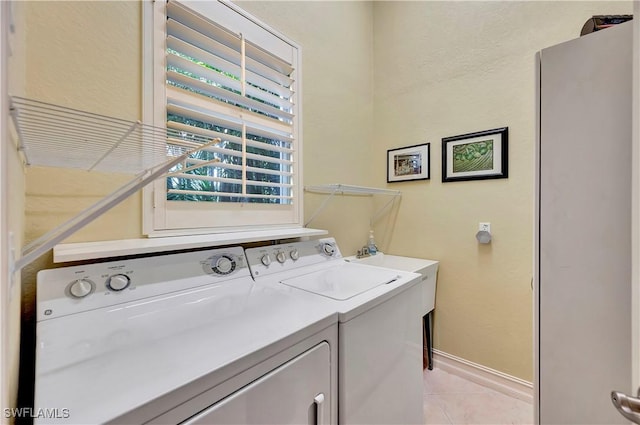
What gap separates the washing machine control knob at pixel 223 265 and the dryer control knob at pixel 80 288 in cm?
42

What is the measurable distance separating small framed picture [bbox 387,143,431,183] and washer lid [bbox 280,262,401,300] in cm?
113

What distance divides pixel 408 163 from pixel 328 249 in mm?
1152

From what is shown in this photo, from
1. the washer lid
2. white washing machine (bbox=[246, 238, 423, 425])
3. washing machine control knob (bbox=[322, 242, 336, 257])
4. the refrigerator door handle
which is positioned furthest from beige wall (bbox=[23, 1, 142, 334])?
the refrigerator door handle

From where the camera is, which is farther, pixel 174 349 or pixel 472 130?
pixel 472 130

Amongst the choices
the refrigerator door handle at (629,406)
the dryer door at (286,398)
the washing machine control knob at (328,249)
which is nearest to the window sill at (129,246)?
the washing machine control knob at (328,249)

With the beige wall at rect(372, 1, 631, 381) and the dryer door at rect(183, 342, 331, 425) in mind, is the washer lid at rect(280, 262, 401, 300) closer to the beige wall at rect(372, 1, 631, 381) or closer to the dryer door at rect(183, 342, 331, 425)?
the dryer door at rect(183, 342, 331, 425)

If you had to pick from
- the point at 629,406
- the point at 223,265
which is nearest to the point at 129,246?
the point at 223,265

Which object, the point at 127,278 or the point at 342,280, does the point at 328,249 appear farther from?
the point at 127,278

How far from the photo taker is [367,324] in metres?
1.03

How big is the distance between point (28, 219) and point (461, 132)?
2.47 m

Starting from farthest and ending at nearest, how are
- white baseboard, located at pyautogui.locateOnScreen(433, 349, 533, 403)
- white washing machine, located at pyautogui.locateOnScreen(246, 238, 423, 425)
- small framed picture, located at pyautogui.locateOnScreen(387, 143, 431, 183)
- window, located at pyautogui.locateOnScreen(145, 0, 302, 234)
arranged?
small framed picture, located at pyautogui.locateOnScreen(387, 143, 431, 183) < white baseboard, located at pyautogui.locateOnScreen(433, 349, 533, 403) < window, located at pyautogui.locateOnScreen(145, 0, 302, 234) < white washing machine, located at pyautogui.locateOnScreen(246, 238, 423, 425)

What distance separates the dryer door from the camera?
64cm

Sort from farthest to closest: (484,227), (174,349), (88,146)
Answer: (484,227) < (88,146) < (174,349)

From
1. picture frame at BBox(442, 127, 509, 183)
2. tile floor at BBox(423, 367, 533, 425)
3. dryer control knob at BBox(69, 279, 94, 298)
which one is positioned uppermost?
picture frame at BBox(442, 127, 509, 183)
